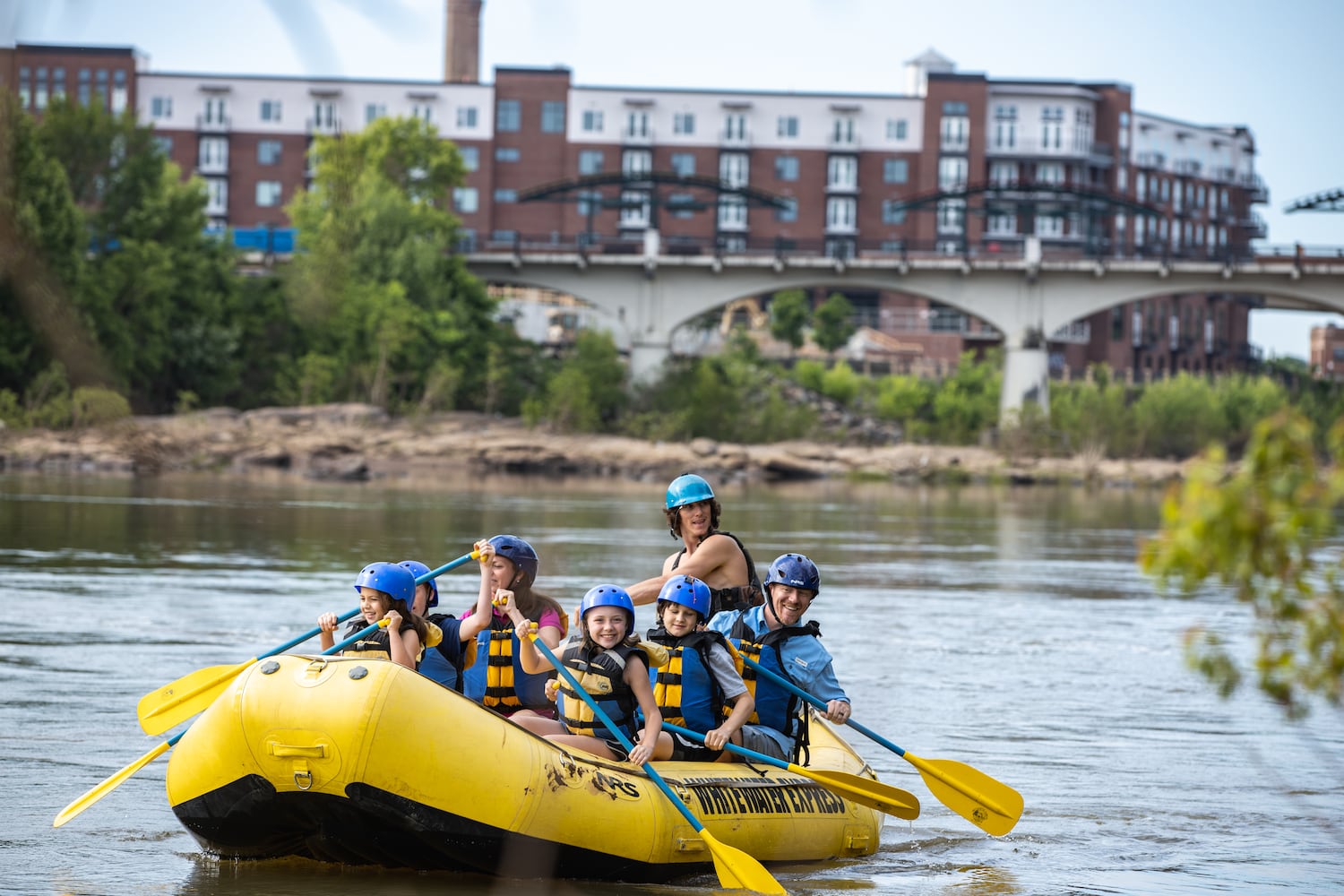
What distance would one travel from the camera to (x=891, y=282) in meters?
59.1

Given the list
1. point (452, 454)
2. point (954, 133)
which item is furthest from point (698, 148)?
point (452, 454)

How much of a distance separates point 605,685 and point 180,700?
2.45 m

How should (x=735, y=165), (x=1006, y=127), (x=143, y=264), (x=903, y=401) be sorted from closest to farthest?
(x=143, y=264) → (x=903, y=401) → (x=735, y=165) → (x=1006, y=127)

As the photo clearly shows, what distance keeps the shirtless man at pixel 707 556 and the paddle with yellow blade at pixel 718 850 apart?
1.26 metres

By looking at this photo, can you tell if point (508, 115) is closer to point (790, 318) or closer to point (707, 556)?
point (790, 318)

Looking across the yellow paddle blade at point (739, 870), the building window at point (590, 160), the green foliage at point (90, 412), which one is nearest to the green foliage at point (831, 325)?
the building window at point (590, 160)

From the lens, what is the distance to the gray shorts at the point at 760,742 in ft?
28.5

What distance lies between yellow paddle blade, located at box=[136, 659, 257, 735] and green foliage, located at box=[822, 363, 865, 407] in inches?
2575

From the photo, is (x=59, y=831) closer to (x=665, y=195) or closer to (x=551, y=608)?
(x=551, y=608)

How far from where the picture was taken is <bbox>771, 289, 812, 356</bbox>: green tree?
82562 mm

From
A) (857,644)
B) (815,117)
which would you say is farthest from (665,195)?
(857,644)

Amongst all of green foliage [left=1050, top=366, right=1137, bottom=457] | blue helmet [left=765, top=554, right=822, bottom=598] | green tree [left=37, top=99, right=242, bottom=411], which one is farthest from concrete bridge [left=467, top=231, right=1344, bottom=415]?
blue helmet [left=765, top=554, right=822, bottom=598]

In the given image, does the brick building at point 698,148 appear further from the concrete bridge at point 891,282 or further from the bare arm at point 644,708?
the bare arm at point 644,708

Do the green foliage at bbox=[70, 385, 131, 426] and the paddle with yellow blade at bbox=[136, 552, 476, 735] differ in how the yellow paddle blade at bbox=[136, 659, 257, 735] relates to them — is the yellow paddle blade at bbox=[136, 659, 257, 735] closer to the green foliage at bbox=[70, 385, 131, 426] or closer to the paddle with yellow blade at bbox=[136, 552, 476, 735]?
the paddle with yellow blade at bbox=[136, 552, 476, 735]
